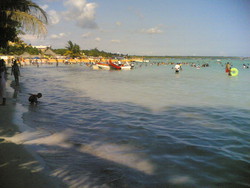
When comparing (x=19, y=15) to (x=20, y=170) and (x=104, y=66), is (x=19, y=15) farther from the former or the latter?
(x=104, y=66)

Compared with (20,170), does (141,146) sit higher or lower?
lower

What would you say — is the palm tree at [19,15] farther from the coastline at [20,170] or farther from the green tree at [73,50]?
the green tree at [73,50]

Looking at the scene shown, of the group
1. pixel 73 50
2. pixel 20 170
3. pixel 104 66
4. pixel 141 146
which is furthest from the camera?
pixel 73 50

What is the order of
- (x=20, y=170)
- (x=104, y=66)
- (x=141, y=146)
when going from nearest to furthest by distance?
(x=20, y=170), (x=141, y=146), (x=104, y=66)

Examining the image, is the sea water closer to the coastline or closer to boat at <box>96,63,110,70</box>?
the coastline

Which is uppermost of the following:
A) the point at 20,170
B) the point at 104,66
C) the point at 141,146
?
the point at 104,66

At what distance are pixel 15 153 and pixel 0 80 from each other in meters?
5.44

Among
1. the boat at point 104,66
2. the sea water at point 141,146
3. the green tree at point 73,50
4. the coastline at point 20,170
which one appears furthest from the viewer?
the green tree at point 73,50

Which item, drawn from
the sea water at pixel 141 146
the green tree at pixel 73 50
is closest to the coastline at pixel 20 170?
the sea water at pixel 141 146

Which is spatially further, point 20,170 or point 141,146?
point 141,146

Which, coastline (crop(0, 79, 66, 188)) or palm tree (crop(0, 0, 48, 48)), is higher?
palm tree (crop(0, 0, 48, 48))

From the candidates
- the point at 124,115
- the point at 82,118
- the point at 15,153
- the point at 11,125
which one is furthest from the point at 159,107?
the point at 15,153

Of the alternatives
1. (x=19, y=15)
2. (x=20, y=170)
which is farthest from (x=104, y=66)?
(x=20, y=170)

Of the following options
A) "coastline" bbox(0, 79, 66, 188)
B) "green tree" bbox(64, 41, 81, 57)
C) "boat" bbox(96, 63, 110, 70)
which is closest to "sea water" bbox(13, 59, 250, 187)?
"coastline" bbox(0, 79, 66, 188)
